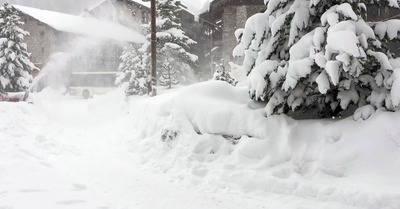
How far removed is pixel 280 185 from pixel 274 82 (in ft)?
6.39

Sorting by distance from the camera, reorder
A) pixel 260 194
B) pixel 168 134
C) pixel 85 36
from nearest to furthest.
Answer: pixel 260 194 < pixel 168 134 < pixel 85 36

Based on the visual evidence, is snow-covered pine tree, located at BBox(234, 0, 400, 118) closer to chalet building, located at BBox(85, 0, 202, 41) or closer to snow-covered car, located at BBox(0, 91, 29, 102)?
snow-covered car, located at BBox(0, 91, 29, 102)

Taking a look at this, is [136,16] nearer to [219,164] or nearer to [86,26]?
[86,26]

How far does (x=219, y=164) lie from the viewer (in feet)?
20.6

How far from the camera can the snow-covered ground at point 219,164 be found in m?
4.71

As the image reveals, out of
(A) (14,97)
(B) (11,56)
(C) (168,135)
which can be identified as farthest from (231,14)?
(C) (168,135)

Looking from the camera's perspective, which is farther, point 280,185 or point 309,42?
point 309,42

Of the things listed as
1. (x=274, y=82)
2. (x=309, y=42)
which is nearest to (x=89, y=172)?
(x=274, y=82)

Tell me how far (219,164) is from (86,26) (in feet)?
133

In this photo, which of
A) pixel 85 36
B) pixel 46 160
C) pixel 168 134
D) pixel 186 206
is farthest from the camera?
pixel 85 36

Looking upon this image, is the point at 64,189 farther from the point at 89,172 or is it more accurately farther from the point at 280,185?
the point at 280,185

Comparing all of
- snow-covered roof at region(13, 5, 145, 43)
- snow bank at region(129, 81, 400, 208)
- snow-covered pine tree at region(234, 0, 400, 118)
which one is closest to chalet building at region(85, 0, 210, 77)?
snow-covered roof at region(13, 5, 145, 43)

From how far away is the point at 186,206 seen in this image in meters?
4.71

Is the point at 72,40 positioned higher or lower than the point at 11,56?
higher
